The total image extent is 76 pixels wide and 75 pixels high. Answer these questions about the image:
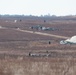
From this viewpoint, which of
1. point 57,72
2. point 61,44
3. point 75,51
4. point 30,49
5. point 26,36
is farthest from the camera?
point 26,36

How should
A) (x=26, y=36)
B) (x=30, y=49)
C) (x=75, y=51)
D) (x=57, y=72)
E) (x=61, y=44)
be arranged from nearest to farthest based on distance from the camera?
(x=57, y=72), (x=75, y=51), (x=30, y=49), (x=61, y=44), (x=26, y=36)

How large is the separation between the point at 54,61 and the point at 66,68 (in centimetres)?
246

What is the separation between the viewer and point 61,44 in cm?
6375

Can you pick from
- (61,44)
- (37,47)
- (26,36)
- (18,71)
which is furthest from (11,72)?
(26,36)

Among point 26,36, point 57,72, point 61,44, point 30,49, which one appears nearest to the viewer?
point 57,72

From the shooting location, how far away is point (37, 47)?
198 feet

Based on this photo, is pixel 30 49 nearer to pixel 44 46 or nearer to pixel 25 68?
pixel 44 46

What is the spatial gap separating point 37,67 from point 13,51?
18295 millimetres

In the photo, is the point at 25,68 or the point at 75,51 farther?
the point at 75,51

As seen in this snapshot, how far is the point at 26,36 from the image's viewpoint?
7969 centimetres

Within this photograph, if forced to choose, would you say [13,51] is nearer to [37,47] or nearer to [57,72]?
[37,47]

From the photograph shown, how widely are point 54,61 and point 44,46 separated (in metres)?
22.6

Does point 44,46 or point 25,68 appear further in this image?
point 44,46

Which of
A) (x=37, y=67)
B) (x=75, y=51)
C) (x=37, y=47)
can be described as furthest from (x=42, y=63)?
(x=37, y=47)
